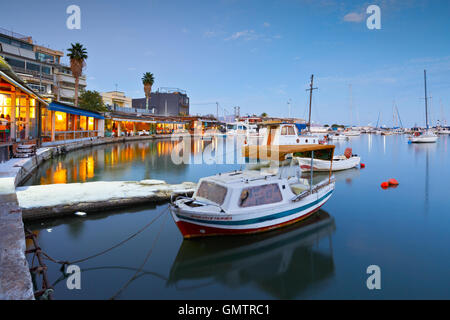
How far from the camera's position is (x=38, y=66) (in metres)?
58.1

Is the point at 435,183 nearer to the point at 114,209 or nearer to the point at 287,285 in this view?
the point at 287,285

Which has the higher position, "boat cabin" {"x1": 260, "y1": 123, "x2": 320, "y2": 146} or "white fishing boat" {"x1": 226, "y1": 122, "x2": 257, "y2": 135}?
"white fishing boat" {"x1": 226, "y1": 122, "x2": 257, "y2": 135}

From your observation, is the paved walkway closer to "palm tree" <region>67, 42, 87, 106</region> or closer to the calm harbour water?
the calm harbour water

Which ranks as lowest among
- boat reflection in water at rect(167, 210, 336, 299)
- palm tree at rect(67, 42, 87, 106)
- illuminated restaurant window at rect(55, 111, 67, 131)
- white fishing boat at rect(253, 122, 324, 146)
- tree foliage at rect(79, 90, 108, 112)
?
boat reflection in water at rect(167, 210, 336, 299)

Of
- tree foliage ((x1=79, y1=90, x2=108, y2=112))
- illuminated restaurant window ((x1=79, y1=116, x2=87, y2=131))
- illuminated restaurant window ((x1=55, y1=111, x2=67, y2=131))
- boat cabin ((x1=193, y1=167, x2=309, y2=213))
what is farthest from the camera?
tree foliage ((x1=79, y1=90, x2=108, y2=112))

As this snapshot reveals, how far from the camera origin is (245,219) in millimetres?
9852

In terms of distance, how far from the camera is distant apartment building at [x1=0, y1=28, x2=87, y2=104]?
5300cm

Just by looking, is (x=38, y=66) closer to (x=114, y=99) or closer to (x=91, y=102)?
(x=91, y=102)

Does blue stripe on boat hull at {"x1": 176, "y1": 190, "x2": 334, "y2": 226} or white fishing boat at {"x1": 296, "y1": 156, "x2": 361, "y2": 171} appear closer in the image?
blue stripe on boat hull at {"x1": 176, "y1": 190, "x2": 334, "y2": 226}

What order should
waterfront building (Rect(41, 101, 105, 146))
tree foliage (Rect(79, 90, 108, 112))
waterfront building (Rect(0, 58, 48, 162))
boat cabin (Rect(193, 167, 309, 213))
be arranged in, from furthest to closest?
tree foliage (Rect(79, 90, 108, 112)), waterfront building (Rect(41, 101, 105, 146)), waterfront building (Rect(0, 58, 48, 162)), boat cabin (Rect(193, 167, 309, 213))

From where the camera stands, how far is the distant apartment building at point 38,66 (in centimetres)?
5300

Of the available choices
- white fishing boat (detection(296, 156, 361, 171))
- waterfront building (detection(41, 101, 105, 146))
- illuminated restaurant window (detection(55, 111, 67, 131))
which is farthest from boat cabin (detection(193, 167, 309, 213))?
Result: illuminated restaurant window (detection(55, 111, 67, 131))

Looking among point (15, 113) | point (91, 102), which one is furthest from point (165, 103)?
point (15, 113)

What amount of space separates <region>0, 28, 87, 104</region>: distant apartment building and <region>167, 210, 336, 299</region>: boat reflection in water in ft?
160
